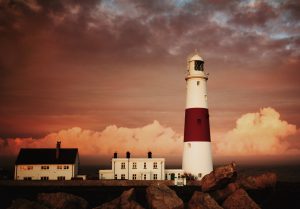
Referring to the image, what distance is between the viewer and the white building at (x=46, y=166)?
2117 inches

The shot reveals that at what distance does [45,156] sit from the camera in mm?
55188

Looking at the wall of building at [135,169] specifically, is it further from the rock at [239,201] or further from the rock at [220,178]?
the rock at [239,201]

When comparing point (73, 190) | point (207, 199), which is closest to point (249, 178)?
point (207, 199)

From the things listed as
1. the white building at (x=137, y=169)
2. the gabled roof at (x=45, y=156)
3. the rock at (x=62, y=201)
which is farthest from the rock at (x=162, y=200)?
the gabled roof at (x=45, y=156)

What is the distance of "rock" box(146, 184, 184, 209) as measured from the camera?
102 ft

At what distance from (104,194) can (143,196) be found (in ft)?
12.3

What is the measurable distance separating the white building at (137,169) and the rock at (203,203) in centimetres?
2138

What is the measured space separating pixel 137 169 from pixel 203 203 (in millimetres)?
23262

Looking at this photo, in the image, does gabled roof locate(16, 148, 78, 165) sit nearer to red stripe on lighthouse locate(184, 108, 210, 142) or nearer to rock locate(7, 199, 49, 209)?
red stripe on lighthouse locate(184, 108, 210, 142)

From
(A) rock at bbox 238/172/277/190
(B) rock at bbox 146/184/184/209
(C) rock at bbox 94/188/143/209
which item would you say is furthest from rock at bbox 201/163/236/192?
(C) rock at bbox 94/188/143/209

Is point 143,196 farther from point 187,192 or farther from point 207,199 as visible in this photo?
point 207,199

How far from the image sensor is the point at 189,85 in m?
50.2

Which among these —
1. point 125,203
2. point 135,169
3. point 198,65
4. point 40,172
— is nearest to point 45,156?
point 40,172

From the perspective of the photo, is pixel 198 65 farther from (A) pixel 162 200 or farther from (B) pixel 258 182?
(A) pixel 162 200
